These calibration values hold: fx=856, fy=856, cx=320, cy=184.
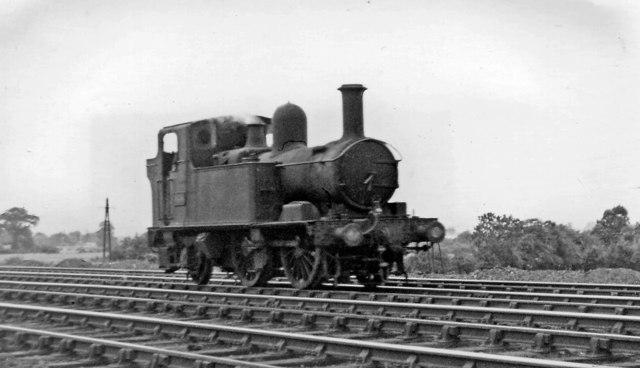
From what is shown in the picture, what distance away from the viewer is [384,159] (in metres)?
14.2

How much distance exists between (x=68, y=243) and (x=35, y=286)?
3009 inches

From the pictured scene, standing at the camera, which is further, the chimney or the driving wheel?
the chimney

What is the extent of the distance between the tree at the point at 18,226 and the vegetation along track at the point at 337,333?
50.4 meters

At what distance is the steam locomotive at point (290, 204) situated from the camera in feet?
44.0

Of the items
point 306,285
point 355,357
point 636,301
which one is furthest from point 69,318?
point 636,301

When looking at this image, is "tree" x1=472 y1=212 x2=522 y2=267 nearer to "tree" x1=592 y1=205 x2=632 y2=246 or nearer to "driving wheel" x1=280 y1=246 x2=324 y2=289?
"tree" x1=592 y1=205 x2=632 y2=246

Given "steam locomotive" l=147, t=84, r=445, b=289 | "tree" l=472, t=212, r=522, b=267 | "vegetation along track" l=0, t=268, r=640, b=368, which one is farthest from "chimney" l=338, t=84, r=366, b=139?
"tree" l=472, t=212, r=522, b=267

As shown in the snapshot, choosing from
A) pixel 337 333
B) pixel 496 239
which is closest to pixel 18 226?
pixel 496 239

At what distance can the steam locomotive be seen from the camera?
13406 mm

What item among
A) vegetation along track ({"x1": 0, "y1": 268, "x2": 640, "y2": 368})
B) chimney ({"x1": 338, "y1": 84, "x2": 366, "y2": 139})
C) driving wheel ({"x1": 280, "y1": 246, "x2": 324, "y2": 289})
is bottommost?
vegetation along track ({"x1": 0, "y1": 268, "x2": 640, "y2": 368})

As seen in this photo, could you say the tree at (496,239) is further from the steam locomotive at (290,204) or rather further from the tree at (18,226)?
the tree at (18,226)

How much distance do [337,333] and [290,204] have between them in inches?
186

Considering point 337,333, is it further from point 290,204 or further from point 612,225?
point 612,225

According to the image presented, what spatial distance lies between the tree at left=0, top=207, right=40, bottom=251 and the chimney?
49261 mm
